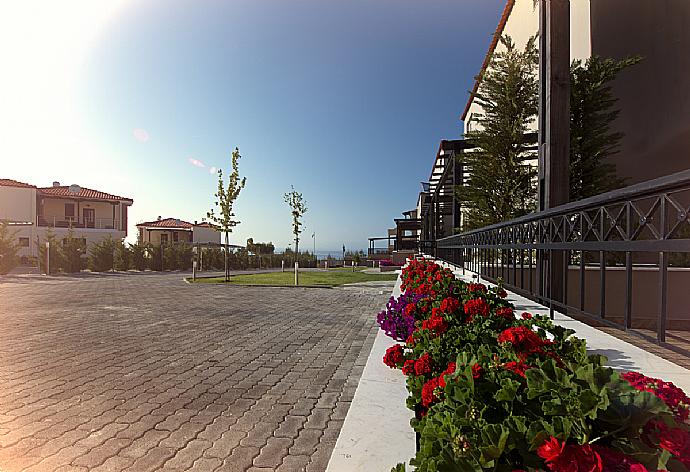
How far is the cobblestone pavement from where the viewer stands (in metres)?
2.75

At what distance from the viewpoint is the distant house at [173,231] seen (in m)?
41.3

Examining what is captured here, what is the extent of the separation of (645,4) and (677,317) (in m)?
7.63

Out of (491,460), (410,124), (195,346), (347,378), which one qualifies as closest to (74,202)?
(410,124)

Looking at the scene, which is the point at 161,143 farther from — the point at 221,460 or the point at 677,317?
the point at 677,317

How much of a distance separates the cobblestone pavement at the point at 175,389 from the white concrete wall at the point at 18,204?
28614mm

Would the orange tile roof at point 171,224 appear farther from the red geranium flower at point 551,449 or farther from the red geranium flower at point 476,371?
the red geranium flower at point 551,449

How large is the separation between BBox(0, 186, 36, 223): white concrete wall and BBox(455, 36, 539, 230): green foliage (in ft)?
114

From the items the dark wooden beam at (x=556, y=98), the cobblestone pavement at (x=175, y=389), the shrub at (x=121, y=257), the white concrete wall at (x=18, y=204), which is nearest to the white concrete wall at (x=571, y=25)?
the dark wooden beam at (x=556, y=98)

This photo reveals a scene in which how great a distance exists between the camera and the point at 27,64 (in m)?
3.88

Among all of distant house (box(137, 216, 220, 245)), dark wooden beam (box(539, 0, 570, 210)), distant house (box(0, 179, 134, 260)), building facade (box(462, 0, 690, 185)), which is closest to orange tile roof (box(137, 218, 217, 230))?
distant house (box(137, 216, 220, 245))

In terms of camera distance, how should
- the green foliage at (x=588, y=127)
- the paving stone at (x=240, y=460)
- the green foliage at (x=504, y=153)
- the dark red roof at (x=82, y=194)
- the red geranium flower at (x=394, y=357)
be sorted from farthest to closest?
1. the dark red roof at (x=82, y=194)
2. the green foliage at (x=504, y=153)
3. the green foliage at (x=588, y=127)
4. the paving stone at (x=240, y=460)
5. the red geranium flower at (x=394, y=357)

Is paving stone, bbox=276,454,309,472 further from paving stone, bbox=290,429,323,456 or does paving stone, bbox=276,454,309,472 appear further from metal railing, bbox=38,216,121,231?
metal railing, bbox=38,216,121,231

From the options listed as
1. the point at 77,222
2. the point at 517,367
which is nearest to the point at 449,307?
the point at 517,367

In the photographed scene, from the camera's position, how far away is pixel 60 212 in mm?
35031
